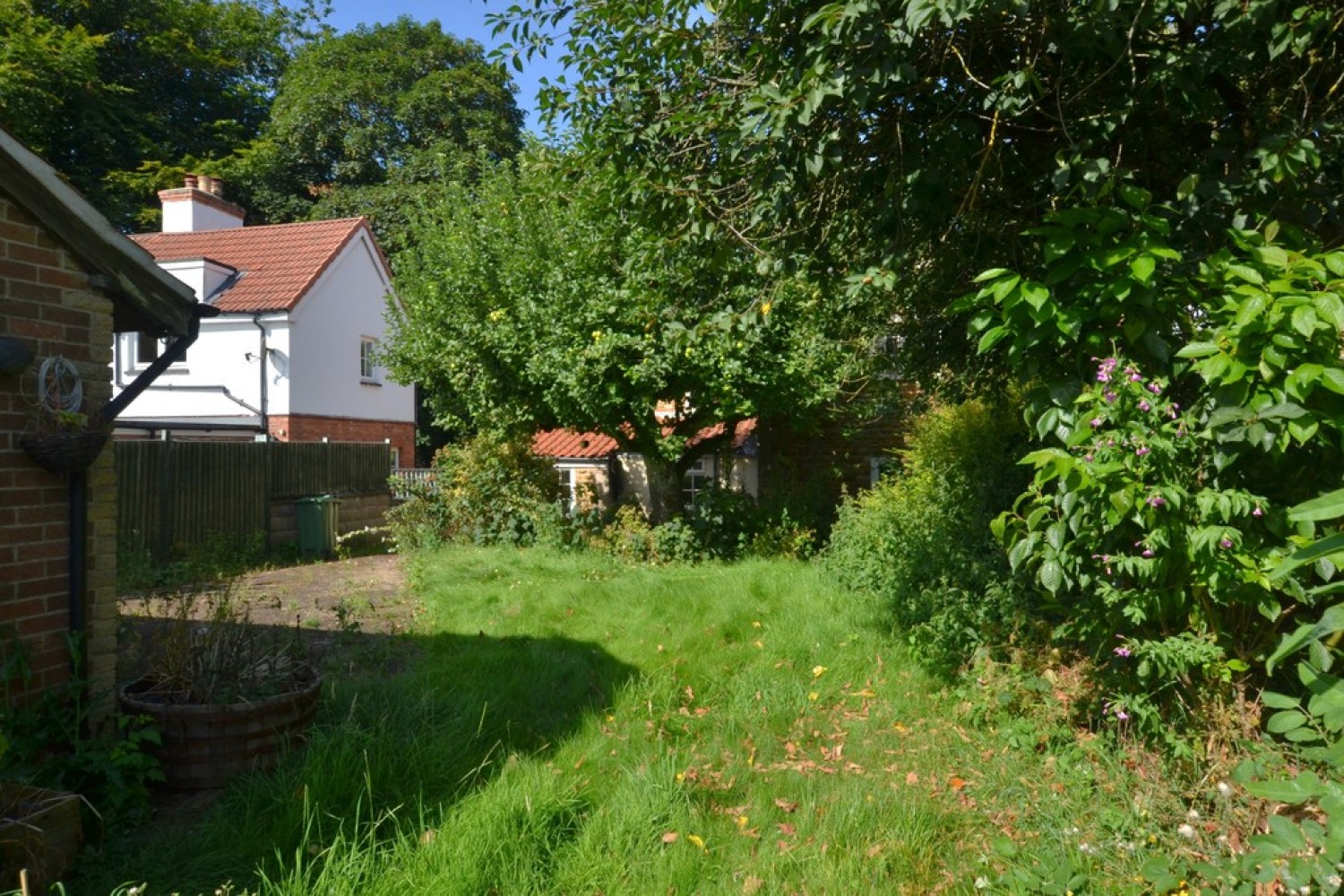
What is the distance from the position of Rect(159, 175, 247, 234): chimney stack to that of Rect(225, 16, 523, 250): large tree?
7481 millimetres

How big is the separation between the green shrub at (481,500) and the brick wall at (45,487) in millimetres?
9605

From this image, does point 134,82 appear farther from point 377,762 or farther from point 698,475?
point 377,762

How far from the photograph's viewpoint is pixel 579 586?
10016mm

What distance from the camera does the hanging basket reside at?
4.25 m

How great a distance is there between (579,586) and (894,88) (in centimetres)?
653

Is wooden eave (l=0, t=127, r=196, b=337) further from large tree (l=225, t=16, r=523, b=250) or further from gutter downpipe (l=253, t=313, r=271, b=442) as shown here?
large tree (l=225, t=16, r=523, b=250)

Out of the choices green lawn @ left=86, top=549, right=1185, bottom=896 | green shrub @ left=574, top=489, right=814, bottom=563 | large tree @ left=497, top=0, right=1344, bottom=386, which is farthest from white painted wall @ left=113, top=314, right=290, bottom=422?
large tree @ left=497, top=0, right=1344, bottom=386

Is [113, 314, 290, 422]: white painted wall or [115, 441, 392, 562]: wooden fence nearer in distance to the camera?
[115, 441, 392, 562]: wooden fence

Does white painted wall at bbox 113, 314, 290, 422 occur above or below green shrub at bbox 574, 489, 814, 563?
above

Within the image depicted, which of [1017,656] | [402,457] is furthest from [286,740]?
[402,457]

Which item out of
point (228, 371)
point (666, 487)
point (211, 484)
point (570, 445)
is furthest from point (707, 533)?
point (228, 371)

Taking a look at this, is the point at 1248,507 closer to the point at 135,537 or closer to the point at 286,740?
the point at 286,740

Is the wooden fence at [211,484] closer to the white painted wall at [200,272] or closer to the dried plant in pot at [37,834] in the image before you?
the white painted wall at [200,272]

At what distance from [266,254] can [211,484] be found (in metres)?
10.4
